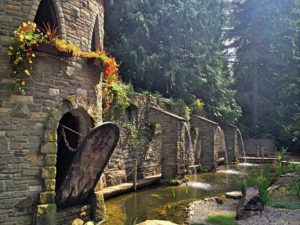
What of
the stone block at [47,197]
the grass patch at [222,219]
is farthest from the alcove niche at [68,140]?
the grass patch at [222,219]

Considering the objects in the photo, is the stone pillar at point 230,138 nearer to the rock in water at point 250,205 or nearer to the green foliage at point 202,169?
the green foliage at point 202,169

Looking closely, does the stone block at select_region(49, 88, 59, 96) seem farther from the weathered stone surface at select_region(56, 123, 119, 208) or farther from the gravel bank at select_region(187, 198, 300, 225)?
the gravel bank at select_region(187, 198, 300, 225)

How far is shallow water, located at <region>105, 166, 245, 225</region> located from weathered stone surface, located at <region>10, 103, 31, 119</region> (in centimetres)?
328

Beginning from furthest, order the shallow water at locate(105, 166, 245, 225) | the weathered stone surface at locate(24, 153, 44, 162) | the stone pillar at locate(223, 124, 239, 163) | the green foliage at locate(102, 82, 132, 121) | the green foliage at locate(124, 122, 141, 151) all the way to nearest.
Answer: the stone pillar at locate(223, 124, 239, 163)
the green foliage at locate(124, 122, 141, 151)
the green foliage at locate(102, 82, 132, 121)
the shallow water at locate(105, 166, 245, 225)
the weathered stone surface at locate(24, 153, 44, 162)

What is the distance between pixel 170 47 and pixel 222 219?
1225 centimetres

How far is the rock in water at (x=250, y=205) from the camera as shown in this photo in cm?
805

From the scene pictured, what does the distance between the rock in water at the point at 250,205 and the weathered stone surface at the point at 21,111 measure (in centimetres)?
522

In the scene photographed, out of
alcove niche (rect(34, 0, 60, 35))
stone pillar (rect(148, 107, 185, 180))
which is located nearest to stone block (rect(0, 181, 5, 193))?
alcove niche (rect(34, 0, 60, 35))

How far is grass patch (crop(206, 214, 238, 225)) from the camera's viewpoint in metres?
7.72

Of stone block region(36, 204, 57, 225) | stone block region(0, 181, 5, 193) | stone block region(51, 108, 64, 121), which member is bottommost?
stone block region(36, 204, 57, 225)

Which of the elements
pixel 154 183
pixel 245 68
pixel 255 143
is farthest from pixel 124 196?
pixel 245 68

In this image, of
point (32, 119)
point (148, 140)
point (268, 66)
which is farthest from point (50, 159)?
point (268, 66)

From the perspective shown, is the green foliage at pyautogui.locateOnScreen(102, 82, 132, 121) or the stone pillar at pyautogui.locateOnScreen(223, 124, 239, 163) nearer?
the green foliage at pyautogui.locateOnScreen(102, 82, 132, 121)

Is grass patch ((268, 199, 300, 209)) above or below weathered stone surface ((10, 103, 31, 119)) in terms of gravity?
below
